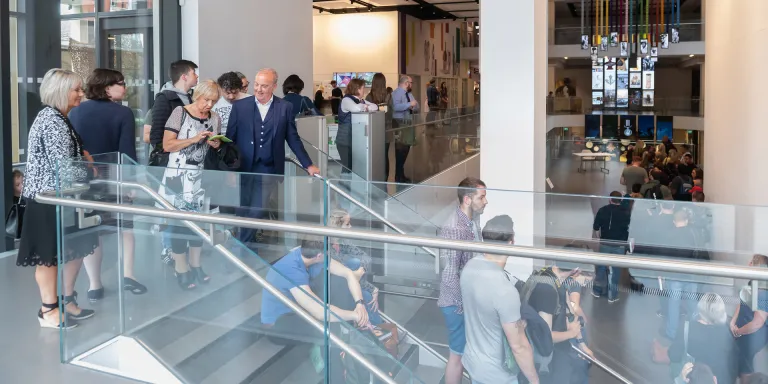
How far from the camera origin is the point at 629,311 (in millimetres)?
2775

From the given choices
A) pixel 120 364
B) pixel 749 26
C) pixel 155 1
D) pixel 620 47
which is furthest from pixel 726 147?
pixel 620 47

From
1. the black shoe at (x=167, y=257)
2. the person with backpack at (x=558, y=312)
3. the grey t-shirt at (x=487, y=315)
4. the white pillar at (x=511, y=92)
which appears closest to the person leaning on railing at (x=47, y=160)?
the black shoe at (x=167, y=257)

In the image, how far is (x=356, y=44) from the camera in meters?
24.1

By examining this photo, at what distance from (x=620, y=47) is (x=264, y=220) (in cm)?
2294

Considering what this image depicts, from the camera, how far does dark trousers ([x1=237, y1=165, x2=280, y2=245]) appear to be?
3656 mm

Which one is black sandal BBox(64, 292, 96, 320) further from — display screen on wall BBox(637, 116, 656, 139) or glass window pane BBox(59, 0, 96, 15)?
display screen on wall BBox(637, 116, 656, 139)

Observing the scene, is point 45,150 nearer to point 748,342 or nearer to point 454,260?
point 454,260

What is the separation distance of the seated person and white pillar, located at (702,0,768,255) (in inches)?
190

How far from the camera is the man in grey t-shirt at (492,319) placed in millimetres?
2932

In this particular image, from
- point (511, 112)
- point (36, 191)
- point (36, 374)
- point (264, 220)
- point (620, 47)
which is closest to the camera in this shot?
point (264, 220)

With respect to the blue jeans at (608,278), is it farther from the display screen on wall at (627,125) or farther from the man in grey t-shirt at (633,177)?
the display screen on wall at (627,125)

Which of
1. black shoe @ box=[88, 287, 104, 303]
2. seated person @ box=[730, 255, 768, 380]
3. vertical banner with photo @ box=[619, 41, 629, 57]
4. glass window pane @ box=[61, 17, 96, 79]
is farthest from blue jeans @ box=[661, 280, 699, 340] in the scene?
vertical banner with photo @ box=[619, 41, 629, 57]

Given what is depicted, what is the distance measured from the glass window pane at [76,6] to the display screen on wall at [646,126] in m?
27.6

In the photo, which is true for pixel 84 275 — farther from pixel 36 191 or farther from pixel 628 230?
pixel 628 230
